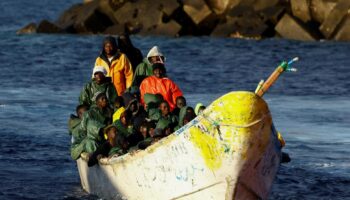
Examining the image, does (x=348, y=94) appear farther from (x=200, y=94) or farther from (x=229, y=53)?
(x=229, y=53)

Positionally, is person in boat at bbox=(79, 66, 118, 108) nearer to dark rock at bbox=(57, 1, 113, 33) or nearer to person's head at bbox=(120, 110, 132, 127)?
person's head at bbox=(120, 110, 132, 127)

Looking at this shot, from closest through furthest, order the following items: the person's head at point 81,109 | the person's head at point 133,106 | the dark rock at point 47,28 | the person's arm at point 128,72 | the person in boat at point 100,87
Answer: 1. the person's head at point 133,106
2. the person in boat at point 100,87
3. the person's head at point 81,109
4. the person's arm at point 128,72
5. the dark rock at point 47,28

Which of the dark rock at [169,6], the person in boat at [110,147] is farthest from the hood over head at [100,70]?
the dark rock at [169,6]

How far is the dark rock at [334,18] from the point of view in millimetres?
47625

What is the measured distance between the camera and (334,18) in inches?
1902

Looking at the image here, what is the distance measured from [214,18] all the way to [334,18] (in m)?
7.71

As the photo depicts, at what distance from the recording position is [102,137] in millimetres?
18609

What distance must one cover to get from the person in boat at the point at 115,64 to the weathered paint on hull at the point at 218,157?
13.2 feet

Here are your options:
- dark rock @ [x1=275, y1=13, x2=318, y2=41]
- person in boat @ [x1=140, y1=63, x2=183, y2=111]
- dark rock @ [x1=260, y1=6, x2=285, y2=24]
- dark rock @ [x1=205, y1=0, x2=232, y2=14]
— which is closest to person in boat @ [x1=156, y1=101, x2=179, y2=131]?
person in boat @ [x1=140, y1=63, x2=183, y2=111]

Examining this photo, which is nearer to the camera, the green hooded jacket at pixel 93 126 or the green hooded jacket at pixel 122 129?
the green hooded jacket at pixel 122 129

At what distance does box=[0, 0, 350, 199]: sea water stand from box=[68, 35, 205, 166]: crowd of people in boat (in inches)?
57.8

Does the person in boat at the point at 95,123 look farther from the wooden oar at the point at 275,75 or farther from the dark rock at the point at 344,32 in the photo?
the dark rock at the point at 344,32

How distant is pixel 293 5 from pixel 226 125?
1419 inches

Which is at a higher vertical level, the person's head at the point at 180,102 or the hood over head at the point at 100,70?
the hood over head at the point at 100,70
